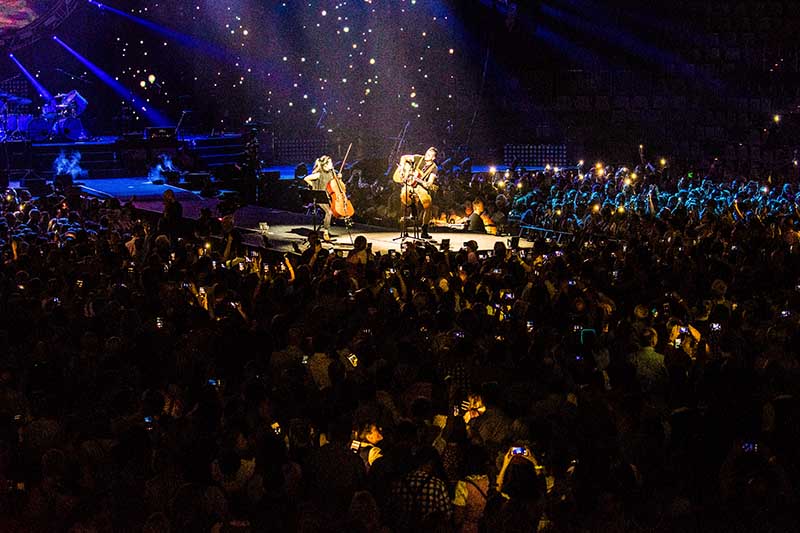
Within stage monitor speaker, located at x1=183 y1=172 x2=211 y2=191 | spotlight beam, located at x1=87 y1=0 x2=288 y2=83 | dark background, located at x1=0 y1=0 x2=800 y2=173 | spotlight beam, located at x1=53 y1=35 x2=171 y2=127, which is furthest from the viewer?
spotlight beam, located at x1=53 y1=35 x2=171 y2=127

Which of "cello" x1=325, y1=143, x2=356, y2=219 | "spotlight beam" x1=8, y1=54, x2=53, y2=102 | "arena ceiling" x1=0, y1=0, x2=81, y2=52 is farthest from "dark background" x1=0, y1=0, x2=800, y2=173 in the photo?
"cello" x1=325, y1=143, x2=356, y2=219

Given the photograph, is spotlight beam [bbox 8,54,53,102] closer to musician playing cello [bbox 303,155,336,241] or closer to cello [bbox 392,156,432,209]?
musician playing cello [bbox 303,155,336,241]

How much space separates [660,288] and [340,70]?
22646 mm

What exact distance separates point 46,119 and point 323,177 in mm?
13261

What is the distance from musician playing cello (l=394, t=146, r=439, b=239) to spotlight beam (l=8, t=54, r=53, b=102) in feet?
50.8

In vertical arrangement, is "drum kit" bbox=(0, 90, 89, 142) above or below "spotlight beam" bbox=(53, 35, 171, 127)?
below

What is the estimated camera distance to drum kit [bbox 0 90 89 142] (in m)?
25.5

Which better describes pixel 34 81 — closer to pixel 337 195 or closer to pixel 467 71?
pixel 467 71

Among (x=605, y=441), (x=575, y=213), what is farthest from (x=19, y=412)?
(x=575, y=213)

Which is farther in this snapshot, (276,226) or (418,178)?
(276,226)

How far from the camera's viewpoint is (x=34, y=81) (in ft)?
89.8

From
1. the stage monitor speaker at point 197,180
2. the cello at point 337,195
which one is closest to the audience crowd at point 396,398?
the cello at point 337,195

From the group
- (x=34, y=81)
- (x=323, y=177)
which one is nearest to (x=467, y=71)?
(x=34, y=81)

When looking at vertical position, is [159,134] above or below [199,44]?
below
